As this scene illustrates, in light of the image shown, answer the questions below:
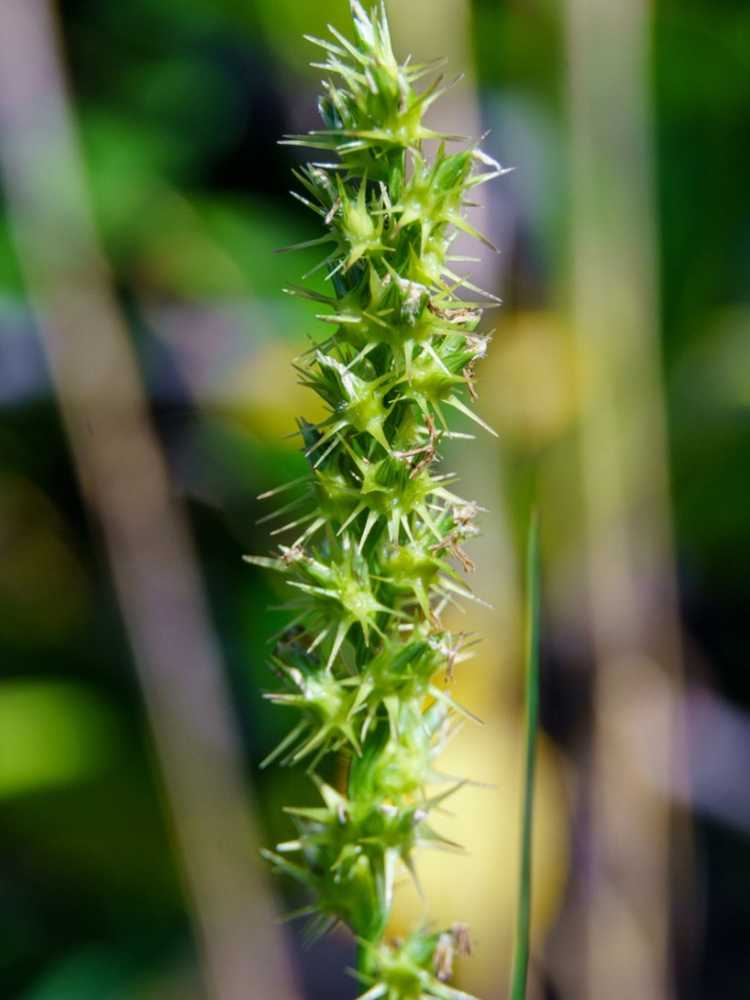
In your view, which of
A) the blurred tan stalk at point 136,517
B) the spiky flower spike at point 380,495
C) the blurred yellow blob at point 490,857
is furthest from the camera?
the blurred tan stalk at point 136,517

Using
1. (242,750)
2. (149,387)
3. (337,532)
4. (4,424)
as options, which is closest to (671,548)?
(242,750)

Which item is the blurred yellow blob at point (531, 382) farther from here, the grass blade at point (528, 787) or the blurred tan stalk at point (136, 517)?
the grass blade at point (528, 787)

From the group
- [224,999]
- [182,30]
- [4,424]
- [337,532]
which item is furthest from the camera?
[182,30]

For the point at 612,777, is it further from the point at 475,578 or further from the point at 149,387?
the point at 149,387

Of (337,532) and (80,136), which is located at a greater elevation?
(80,136)

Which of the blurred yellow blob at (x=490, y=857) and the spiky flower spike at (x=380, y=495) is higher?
the spiky flower spike at (x=380, y=495)

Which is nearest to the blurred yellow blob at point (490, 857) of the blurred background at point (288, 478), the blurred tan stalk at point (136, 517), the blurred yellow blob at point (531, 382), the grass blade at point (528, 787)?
the blurred background at point (288, 478)

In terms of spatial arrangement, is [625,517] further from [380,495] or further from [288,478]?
[380,495]

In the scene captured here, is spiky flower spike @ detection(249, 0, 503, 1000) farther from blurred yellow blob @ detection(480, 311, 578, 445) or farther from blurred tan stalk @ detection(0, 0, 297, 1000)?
blurred yellow blob @ detection(480, 311, 578, 445)
